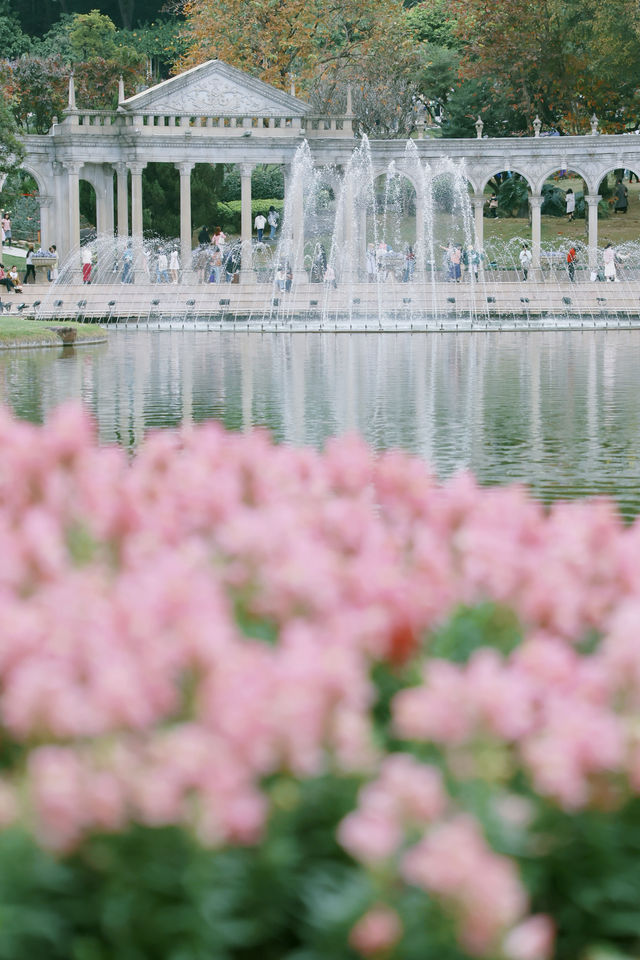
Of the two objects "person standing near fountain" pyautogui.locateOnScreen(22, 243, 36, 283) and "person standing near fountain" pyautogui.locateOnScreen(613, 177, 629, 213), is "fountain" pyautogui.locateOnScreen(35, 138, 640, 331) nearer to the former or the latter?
"person standing near fountain" pyautogui.locateOnScreen(22, 243, 36, 283)

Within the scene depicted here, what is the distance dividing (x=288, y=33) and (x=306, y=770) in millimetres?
67940

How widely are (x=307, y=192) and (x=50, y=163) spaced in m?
11.5

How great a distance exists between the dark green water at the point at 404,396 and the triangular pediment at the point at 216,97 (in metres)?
23.5

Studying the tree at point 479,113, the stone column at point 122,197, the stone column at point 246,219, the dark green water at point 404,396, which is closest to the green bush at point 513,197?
the tree at point 479,113

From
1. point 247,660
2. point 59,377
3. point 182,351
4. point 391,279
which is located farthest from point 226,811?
point 391,279

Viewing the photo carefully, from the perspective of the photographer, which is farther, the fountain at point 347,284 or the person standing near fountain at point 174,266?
the person standing near fountain at point 174,266

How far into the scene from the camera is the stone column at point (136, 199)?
199ft

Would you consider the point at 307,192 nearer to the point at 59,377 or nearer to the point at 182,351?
the point at 182,351

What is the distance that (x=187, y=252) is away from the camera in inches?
2391

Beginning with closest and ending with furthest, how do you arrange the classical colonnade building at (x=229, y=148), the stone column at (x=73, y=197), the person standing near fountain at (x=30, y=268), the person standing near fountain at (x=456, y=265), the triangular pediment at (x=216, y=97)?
the person standing near fountain at (x=456, y=265)
the person standing near fountain at (x=30, y=268)
the triangular pediment at (x=216, y=97)
the classical colonnade building at (x=229, y=148)
the stone column at (x=73, y=197)

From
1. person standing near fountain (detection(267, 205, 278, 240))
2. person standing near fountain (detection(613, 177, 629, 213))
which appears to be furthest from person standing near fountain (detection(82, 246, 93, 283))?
person standing near fountain (detection(613, 177, 629, 213))

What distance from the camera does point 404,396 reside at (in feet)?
79.5

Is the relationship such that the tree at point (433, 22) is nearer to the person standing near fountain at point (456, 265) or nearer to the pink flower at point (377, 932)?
the person standing near fountain at point (456, 265)

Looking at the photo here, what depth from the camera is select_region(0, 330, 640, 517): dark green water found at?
16.9 metres
